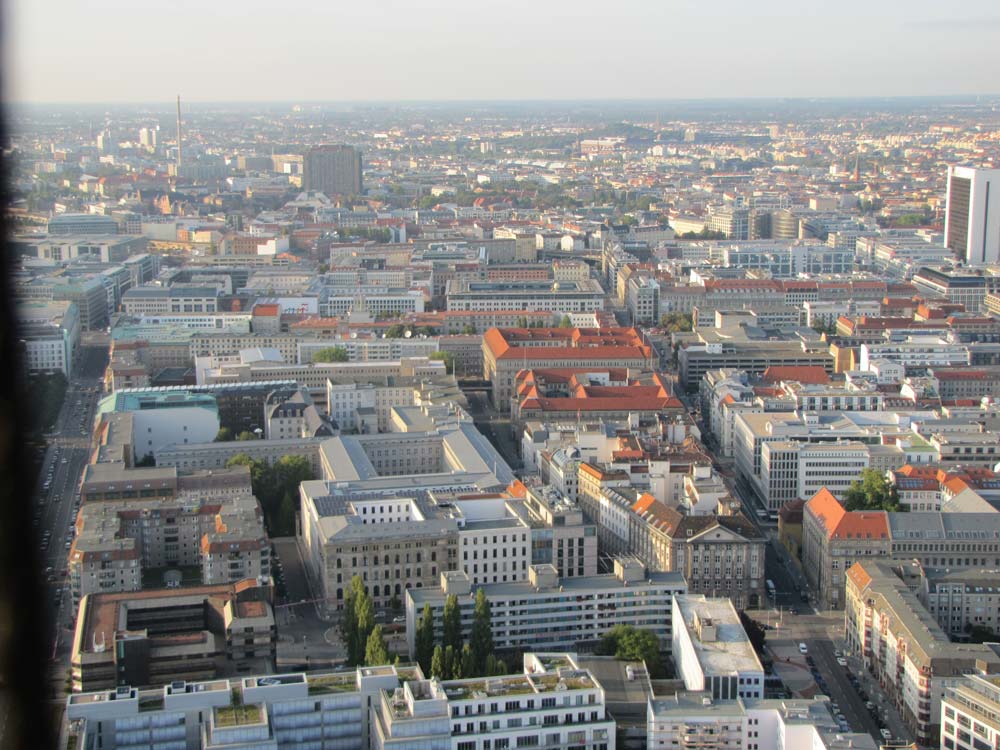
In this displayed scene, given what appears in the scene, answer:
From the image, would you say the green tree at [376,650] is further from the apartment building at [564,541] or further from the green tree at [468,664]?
the apartment building at [564,541]

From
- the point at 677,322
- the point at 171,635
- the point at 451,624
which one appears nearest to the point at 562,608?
the point at 451,624

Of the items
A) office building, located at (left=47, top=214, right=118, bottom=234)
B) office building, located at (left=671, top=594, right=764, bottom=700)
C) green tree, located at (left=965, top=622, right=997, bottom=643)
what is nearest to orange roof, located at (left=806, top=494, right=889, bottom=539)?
green tree, located at (left=965, top=622, right=997, bottom=643)

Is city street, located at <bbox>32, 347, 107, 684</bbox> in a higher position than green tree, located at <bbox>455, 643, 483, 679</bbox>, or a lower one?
lower

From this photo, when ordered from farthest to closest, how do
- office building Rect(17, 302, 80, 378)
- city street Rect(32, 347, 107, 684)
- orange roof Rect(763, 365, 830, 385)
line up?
office building Rect(17, 302, 80, 378), orange roof Rect(763, 365, 830, 385), city street Rect(32, 347, 107, 684)

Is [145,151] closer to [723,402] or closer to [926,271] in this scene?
→ [926,271]

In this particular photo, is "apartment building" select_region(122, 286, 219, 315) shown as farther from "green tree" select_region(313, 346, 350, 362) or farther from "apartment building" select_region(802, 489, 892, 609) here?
"apartment building" select_region(802, 489, 892, 609)

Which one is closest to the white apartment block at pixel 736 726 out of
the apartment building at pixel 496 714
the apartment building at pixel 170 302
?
the apartment building at pixel 496 714
